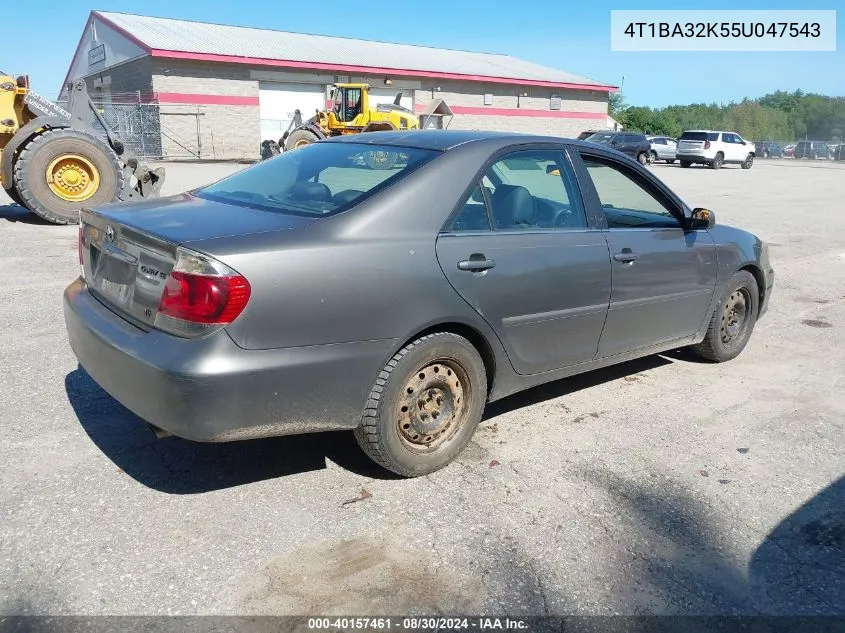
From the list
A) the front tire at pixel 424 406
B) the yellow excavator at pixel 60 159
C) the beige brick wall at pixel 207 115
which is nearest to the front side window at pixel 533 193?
the front tire at pixel 424 406

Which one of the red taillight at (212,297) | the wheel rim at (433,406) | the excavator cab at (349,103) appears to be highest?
the excavator cab at (349,103)

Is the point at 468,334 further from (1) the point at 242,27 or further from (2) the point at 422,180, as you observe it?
(1) the point at 242,27

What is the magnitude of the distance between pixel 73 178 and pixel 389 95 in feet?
97.2

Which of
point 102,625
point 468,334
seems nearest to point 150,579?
point 102,625

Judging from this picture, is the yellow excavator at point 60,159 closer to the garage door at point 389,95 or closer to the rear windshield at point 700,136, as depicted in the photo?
the garage door at point 389,95

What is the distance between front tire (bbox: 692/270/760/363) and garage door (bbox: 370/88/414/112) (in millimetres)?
33975

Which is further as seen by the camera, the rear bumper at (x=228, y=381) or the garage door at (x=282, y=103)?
the garage door at (x=282, y=103)

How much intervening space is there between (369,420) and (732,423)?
236cm

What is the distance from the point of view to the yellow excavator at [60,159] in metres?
10.3

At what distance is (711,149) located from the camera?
3550 cm

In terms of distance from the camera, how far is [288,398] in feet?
9.71

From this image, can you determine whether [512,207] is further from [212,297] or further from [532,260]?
[212,297]

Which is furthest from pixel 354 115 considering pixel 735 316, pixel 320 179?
pixel 320 179

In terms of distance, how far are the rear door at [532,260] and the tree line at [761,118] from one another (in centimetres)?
6632
